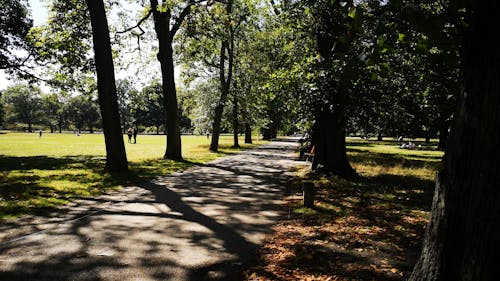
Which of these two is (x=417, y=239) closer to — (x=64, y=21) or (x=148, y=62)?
(x=64, y=21)

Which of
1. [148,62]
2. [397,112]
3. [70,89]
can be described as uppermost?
[148,62]

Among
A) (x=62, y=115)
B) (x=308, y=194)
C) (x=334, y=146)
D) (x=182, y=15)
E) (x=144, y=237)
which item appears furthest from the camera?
(x=62, y=115)

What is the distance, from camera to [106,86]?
1256cm

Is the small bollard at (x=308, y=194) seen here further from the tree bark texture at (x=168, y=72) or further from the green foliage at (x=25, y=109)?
the green foliage at (x=25, y=109)

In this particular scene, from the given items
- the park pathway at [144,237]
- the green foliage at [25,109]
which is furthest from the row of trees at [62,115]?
the park pathway at [144,237]

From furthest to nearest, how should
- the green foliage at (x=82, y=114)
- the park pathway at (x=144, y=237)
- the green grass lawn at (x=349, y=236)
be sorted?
the green foliage at (x=82, y=114), the green grass lawn at (x=349, y=236), the park pathway at (x=144, y=237)

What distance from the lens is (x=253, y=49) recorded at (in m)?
27.4

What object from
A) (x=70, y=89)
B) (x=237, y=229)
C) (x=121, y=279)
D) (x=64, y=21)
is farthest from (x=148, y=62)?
(x=121, y=279)

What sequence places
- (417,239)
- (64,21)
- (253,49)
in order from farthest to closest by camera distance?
(253,49)
(64,21)
(417,239)

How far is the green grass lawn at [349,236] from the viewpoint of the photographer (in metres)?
4.53

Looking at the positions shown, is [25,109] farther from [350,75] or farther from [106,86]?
[350,75]

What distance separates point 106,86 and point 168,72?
18.3 ft

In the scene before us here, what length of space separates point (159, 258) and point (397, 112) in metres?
10.3

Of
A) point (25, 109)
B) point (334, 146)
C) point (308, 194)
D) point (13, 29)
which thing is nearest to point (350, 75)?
point (308, 194)
